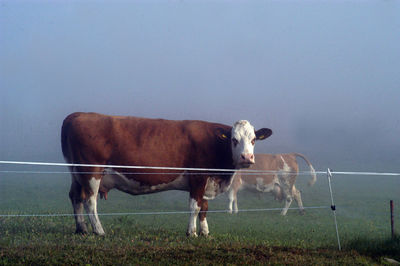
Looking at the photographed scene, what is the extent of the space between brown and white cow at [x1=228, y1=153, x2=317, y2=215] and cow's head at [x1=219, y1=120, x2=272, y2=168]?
43cm

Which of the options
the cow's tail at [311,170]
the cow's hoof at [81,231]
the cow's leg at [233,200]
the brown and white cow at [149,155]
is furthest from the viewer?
the cow's tail at [311,170]

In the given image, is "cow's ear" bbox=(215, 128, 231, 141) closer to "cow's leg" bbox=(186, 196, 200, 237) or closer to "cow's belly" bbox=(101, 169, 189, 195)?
"cow's belly" bbox=(101, 169, 189, 195)

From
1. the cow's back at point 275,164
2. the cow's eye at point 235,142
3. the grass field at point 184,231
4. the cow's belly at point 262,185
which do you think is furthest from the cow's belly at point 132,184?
the cow's back at point 275,164

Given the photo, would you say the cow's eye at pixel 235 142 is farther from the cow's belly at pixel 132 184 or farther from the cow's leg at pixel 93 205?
the cow's leg at pixel 93 205

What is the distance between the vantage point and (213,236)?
29.9 feet

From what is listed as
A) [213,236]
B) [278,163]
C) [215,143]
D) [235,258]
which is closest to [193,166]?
[215,143]

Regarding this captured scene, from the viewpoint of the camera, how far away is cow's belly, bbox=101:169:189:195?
9.30 m

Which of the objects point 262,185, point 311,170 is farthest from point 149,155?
point 311,170

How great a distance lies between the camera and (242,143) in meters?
9.42

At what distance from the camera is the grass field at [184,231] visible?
296 inches

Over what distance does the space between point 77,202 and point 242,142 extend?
3646 millimetres

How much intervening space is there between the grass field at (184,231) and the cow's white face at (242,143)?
115cm

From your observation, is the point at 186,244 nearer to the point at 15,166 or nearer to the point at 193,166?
the point at 193,166

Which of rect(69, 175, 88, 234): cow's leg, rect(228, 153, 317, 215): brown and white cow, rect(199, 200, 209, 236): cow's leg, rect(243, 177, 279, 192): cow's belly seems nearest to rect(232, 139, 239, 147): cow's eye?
rect(228, 153, 317, 215): brown and white cow
